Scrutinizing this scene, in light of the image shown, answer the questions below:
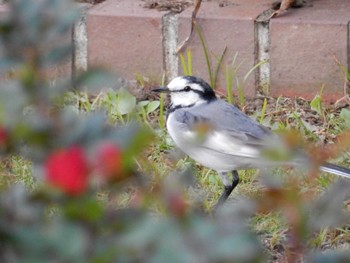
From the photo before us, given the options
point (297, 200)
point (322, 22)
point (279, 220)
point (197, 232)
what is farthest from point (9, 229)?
point (322, 22)

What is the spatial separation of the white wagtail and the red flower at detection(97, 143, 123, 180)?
2284 mm

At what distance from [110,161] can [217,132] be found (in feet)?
8.32

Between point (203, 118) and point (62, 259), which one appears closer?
point (62, 259)

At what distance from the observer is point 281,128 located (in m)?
4.21

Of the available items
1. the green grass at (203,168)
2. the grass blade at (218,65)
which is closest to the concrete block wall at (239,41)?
the grass blade at (218,65)

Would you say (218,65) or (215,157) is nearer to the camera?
(215,157)

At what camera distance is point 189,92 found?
394cm

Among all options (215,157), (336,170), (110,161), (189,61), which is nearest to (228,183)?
(215,157)

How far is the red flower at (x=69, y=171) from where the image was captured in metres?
1.06

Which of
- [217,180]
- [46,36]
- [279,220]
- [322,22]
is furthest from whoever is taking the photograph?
[322,22]

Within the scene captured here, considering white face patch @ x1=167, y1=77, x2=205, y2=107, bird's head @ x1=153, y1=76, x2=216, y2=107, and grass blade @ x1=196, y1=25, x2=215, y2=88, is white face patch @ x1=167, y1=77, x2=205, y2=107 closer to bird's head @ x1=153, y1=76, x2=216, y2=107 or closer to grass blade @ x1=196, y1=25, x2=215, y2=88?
bird's head @ x1=153, y1=76, x2=216, y2=107

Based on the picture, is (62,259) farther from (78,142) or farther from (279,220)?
(279,220)

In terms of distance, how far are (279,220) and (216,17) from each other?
1.21m

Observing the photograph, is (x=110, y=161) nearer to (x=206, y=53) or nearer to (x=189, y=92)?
(x=189, y=92)
